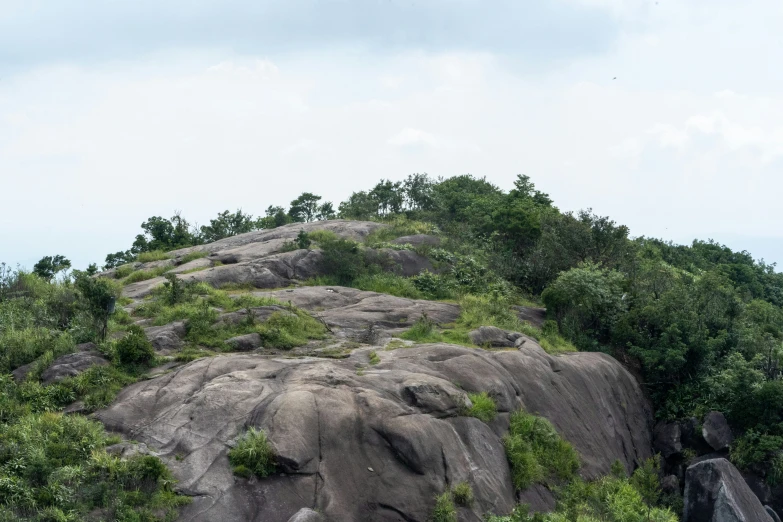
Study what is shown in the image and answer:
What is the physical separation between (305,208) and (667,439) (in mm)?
31329

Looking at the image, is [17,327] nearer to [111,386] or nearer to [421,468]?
[111,386]

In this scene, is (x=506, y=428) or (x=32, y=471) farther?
(x=506, y=428)

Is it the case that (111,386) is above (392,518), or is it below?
above

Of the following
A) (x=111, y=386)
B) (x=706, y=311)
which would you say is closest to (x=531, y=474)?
(x=111, y=386)

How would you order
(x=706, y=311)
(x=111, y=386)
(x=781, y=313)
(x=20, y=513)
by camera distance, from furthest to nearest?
(x=781, y=313) → (x=706, y=311) → (x=111, y=386) → (x=20, y=513)

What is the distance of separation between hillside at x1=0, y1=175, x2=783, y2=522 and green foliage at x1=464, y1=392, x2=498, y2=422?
58 millimetres

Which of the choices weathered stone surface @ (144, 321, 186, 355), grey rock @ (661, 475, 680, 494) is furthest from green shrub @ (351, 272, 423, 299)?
grey rock @ (661, 475, 680, 494)

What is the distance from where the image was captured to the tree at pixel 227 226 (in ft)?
143

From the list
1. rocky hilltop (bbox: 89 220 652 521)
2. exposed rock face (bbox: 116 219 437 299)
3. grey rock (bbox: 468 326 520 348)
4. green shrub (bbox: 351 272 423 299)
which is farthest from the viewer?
green shrub (bbox: 351 272 423 299)

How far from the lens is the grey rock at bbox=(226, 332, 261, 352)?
22.8 meters

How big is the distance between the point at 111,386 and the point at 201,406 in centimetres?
285

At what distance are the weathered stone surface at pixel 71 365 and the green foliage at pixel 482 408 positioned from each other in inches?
384

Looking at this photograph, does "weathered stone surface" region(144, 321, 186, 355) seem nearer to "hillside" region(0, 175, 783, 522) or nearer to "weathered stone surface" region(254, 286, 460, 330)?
"hillside" region(0, 175, 783, 522)

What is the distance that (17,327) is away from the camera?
23.7 meters
